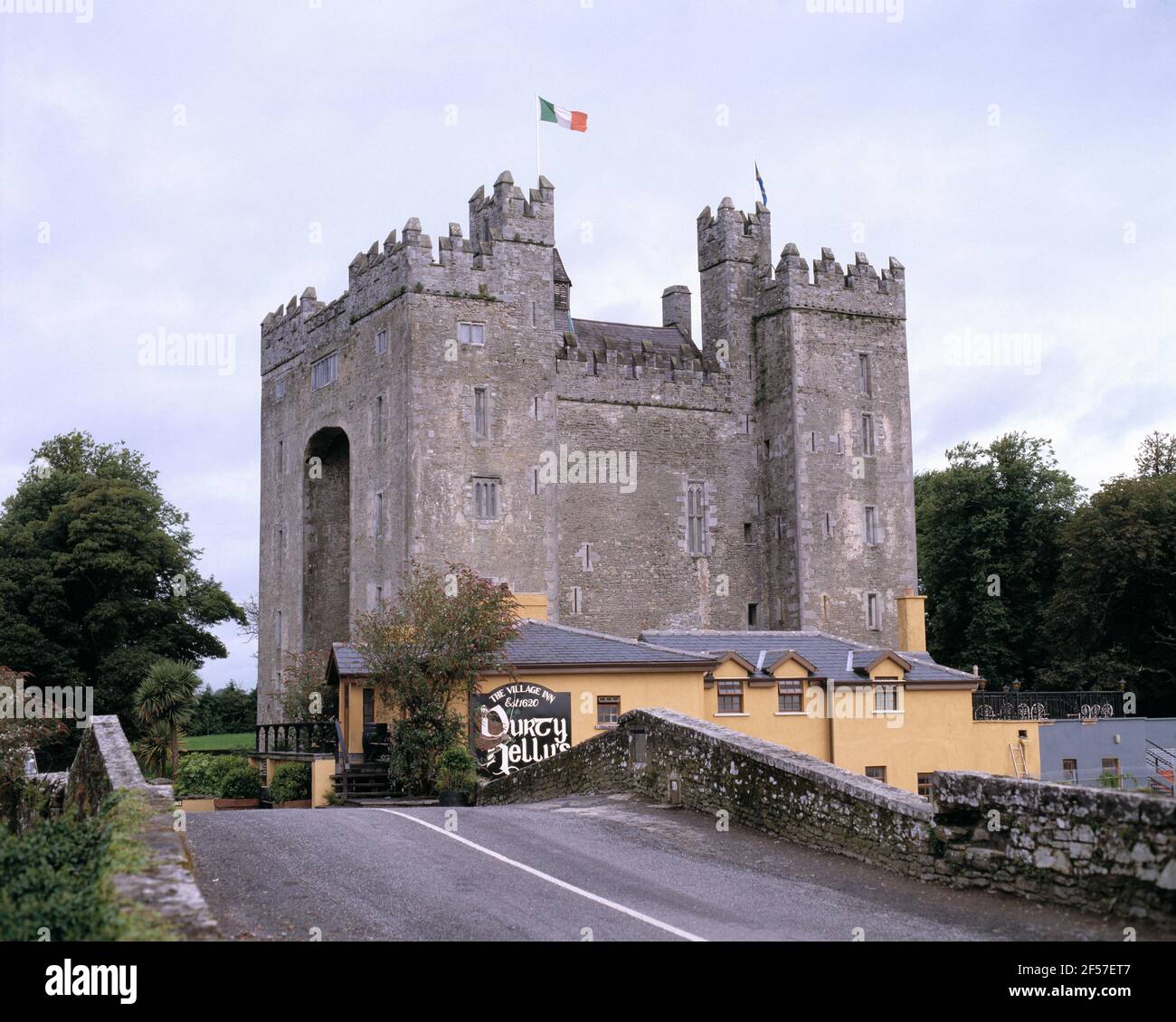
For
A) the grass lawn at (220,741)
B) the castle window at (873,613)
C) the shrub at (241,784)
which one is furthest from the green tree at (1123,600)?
the grass lawn at (220,741)

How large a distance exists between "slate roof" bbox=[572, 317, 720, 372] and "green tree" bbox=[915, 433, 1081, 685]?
1839cm

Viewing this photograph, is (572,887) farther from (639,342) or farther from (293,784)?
(639,342)

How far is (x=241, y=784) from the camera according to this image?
37.9 meters

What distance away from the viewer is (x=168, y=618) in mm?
59906

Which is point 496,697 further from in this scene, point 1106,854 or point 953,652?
point 953,652

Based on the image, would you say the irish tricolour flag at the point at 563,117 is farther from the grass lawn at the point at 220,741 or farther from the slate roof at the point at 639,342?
the grass lawn at the point at 220,741

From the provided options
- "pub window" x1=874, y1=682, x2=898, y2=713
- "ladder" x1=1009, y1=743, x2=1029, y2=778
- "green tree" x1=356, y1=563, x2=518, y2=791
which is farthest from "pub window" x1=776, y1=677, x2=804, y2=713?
"green tree" x1=356, y1=563, x2=518, y2=791

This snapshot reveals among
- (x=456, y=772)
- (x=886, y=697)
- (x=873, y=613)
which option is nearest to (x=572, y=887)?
(x=456, y=772)

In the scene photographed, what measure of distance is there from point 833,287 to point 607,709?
25.8 meters

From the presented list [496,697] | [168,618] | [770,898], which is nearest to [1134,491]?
[496,697]

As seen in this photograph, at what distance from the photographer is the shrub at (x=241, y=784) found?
124 ft

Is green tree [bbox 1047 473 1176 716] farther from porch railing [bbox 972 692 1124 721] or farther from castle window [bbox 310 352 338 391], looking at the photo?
castle window [bbox 310 352 338 391]

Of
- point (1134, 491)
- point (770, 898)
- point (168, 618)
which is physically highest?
point (1134, 491)
